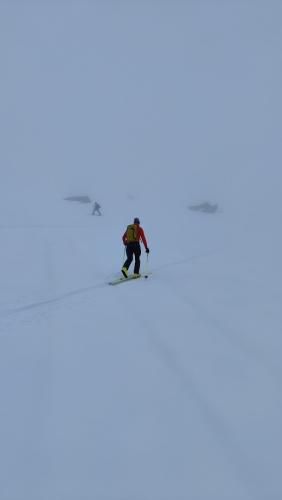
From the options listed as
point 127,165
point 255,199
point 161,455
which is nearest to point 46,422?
point 161,455

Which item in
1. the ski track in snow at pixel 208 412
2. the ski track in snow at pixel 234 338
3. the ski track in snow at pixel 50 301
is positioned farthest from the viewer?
the ski track in snow at pixel 50 301

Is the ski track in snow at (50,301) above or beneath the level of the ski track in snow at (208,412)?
beneath

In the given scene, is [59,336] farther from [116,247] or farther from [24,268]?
[116,247]

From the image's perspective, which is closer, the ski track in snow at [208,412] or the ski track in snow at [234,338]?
the ski track in snow at [208,412]

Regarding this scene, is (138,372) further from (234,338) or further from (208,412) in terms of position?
(234,338)

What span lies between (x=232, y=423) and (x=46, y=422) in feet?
6.53

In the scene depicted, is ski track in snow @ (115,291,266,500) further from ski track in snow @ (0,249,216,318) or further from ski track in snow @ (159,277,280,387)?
ski track in snow @ (0,249,216,318)

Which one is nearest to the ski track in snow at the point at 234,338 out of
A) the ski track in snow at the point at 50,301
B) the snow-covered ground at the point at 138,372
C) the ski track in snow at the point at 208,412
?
the snow-covered ground at the point at 138,372

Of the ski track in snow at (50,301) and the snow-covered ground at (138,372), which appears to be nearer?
the snow-covered ground at (138,372)

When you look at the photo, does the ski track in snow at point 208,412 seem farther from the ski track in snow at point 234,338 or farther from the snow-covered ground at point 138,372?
the ski track in snow at point 234,338

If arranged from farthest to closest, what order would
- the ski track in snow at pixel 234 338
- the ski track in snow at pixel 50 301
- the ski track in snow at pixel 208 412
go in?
1. the ski track in snow at pixel 50 301
2. the ski track in snow at pixel 234 338
3. the ski track in snow at pixel 208 412

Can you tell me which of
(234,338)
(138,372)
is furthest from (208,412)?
(234,338)

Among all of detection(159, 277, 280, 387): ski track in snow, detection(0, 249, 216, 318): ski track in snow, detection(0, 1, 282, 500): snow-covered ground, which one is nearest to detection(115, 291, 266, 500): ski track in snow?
detection(0, 1, 282, 500): snow-covered ground

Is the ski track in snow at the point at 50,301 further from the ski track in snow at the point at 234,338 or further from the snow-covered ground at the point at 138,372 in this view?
the ski track in snow at the point at 234,338
